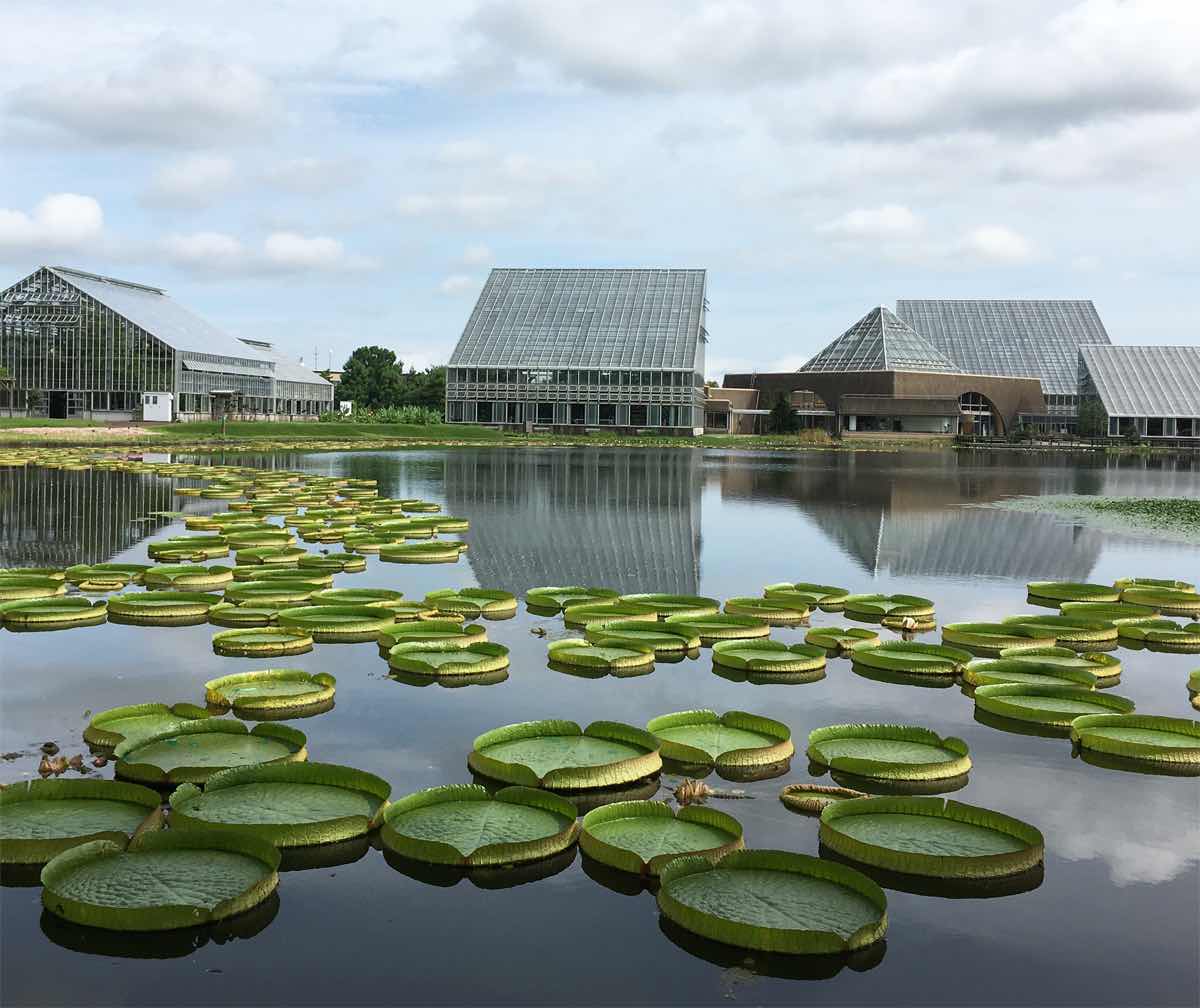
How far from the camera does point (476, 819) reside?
752 centimetres

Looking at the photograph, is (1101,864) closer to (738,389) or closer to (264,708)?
(264,708)

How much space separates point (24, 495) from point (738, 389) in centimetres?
11639

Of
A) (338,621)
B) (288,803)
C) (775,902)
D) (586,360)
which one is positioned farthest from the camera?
(586,360)

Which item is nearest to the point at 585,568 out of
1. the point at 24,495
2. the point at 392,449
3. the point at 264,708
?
the point at 264,708

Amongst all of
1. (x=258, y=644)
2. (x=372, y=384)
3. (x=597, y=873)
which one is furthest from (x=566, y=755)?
(x=372, y=384)

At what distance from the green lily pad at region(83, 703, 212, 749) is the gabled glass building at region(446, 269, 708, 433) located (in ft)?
355

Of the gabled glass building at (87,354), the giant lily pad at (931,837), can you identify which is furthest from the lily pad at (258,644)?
the gabled glass building at (87,354)

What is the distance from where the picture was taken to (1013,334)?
156 metres

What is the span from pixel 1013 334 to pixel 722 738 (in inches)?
6229

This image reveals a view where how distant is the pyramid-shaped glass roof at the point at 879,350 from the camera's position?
129 m

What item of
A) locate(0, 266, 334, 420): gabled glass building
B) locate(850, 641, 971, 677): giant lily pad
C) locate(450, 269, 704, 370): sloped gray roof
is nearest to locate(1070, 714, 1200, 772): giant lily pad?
locate(850, 641, 971, 677): giant lily pad

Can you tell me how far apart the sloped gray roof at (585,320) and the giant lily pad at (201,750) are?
356 ft

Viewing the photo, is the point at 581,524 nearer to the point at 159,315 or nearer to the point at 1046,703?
the point at 1046,703

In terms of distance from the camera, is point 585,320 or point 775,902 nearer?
point 775,902
